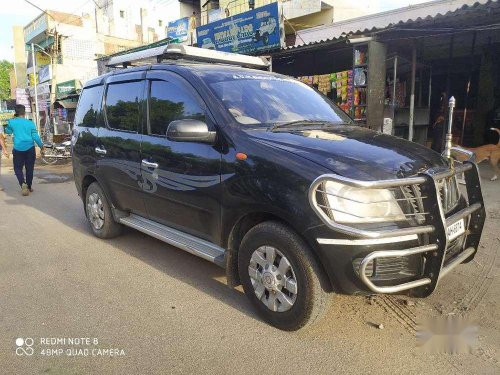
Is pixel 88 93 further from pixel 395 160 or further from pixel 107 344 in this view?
pixel 395 160

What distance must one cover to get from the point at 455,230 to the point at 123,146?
128 inches

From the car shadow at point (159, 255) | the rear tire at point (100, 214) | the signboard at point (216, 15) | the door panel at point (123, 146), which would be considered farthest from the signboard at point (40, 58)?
the door panel at point (123, 146)

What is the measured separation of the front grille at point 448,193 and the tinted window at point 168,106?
192 centimetres

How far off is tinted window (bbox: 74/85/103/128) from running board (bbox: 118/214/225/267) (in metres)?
1.40

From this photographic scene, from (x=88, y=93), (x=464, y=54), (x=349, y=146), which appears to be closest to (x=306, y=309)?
(x=349, y=146)

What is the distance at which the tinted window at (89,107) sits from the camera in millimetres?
4898

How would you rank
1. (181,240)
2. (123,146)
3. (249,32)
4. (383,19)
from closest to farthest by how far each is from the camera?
(181,240)
(123,146)
(383,19)
(249,32)

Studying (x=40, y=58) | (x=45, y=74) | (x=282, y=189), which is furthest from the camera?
(x=40, y=58)

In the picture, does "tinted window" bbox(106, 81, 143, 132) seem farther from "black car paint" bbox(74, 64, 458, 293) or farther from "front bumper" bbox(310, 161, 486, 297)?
"front bumper" bbox(310, 161, 486, 297)

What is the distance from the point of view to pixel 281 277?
110 inches

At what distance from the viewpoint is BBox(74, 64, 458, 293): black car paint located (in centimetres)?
249

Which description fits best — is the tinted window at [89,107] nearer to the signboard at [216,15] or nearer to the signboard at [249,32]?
the signboard at [249,32]

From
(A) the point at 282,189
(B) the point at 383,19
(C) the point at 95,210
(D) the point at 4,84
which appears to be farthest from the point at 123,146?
(D) the point at 4,84

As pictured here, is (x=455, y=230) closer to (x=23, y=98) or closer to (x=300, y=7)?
(x=300, y=7)
